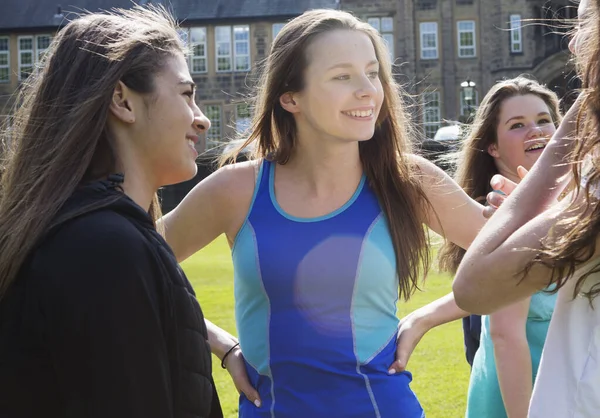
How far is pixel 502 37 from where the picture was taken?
53.7 meters

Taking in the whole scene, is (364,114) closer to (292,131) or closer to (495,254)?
(292,131)

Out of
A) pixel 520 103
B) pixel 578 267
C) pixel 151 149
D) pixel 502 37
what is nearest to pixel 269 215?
pixel 151 149

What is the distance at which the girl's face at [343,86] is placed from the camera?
3.28m

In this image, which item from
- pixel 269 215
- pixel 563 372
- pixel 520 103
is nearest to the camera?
pixel 563 372

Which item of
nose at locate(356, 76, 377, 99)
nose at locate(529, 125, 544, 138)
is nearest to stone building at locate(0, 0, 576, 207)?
nose at locate(529, 125, 544, 138)

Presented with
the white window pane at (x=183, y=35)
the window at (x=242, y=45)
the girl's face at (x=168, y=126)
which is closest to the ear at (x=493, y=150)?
the white window pane at (x=183, y=35)

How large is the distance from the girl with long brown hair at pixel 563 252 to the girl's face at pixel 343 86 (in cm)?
126

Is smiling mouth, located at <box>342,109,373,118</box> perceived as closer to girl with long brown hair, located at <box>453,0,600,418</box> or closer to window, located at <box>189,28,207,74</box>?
girl with long brown hair, located at <box>453,0,600,418</box>

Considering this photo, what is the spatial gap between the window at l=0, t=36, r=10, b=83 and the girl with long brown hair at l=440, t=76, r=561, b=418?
5766 centimetres

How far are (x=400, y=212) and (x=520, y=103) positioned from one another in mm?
1430

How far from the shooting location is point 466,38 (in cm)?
5528

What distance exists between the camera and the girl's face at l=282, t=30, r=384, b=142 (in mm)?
3275

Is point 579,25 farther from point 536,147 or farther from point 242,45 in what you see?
point 242,45

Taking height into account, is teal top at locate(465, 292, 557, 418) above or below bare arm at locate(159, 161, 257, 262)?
below
